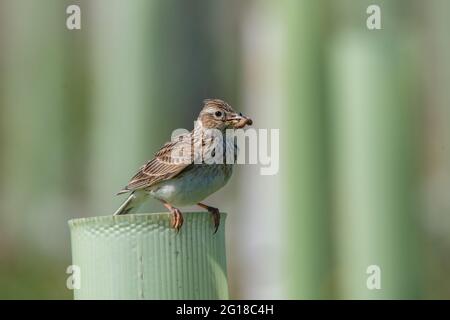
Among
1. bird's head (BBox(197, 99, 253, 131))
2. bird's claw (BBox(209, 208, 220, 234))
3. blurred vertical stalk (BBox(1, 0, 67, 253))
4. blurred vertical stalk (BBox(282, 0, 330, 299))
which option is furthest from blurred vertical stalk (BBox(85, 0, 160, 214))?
bird's claw (BBox(209, 208, 220, 234))

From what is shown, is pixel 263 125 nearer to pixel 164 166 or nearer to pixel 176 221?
pixel 164 166

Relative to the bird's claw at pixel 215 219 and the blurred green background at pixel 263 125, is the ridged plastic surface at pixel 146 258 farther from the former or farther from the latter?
the blurred green background at pixel 263 125

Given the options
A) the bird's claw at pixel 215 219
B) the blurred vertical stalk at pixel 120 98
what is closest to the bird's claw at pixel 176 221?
the bird's claw at pixel 215 219

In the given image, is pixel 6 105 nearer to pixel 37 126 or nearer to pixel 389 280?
pixel 37 126

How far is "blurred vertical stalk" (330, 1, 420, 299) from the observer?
506 cm

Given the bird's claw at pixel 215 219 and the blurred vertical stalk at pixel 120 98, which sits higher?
the blurred vertical stalk at pixel 120 98

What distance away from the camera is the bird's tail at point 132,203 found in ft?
13.8

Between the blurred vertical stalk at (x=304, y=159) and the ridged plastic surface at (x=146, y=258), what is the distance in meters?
1.92

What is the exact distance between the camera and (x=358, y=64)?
5273mm

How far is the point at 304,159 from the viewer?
5.12m

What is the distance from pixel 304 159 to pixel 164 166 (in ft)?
4.01

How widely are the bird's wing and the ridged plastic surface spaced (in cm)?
105

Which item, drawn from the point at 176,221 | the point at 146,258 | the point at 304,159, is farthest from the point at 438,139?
the point at 146,258
